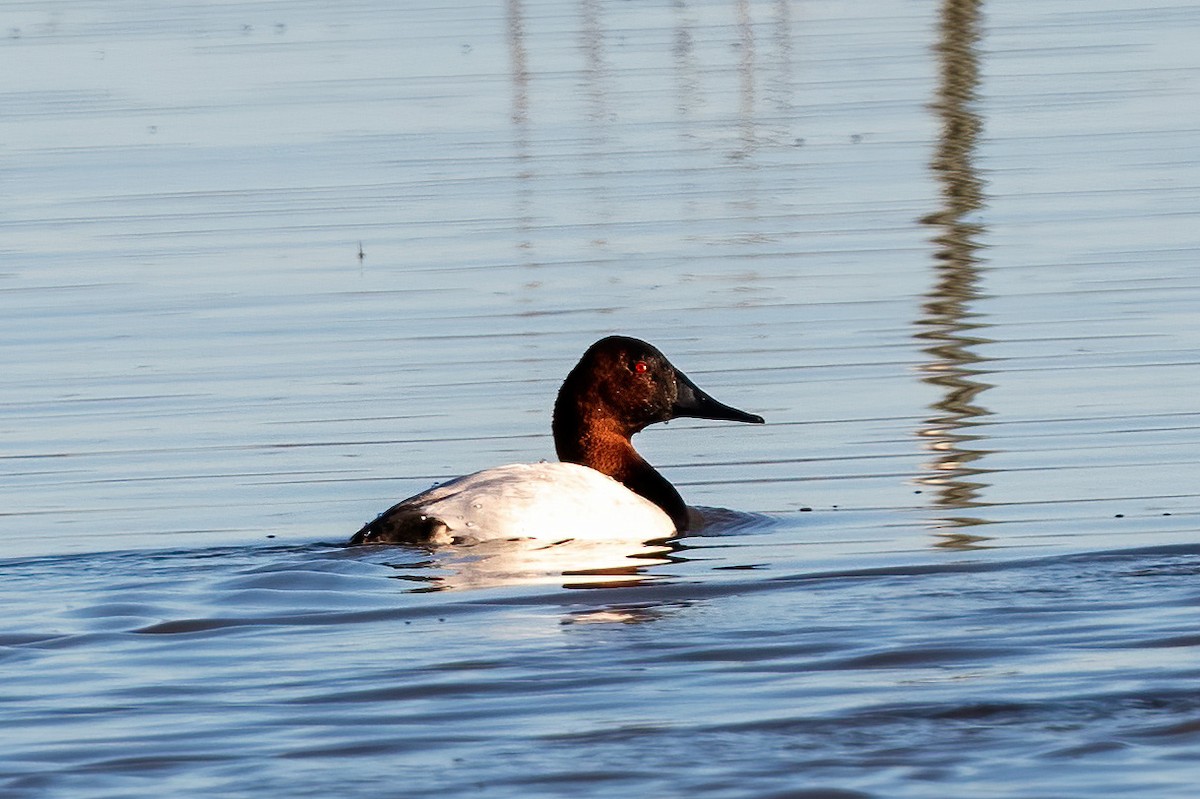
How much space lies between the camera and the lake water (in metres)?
5.98

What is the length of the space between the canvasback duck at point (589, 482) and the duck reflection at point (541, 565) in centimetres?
6

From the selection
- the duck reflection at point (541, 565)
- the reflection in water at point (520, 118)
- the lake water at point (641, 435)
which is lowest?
the duck reflection at point (541, 565)

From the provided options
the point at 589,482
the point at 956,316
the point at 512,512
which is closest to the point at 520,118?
the point at 956,316

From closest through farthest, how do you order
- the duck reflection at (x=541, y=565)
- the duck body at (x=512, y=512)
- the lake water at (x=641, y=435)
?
the lake water at (x=641, y=435), the duck reflection at (x=541, y=565), the duck body at (x=512, y=512)

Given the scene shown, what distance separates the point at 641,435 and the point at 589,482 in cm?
248

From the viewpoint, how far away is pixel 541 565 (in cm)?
821

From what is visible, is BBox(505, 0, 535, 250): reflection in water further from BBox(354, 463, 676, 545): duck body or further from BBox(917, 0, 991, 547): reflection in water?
BBox(354, 463, 676, 545): duck body

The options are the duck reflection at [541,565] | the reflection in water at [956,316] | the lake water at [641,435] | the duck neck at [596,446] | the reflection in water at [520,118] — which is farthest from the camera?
the reflection in water at [520,118]

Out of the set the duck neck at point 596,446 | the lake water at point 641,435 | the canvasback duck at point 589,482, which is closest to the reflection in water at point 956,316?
the lake water at point 641,435

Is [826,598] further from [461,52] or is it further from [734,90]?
[461,52]

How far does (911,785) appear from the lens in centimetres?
543

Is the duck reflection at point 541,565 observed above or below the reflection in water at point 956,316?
below

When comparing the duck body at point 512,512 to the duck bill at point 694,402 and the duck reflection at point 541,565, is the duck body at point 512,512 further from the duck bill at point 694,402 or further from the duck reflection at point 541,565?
the duck bill at point 694,402

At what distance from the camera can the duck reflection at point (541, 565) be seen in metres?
7.94
